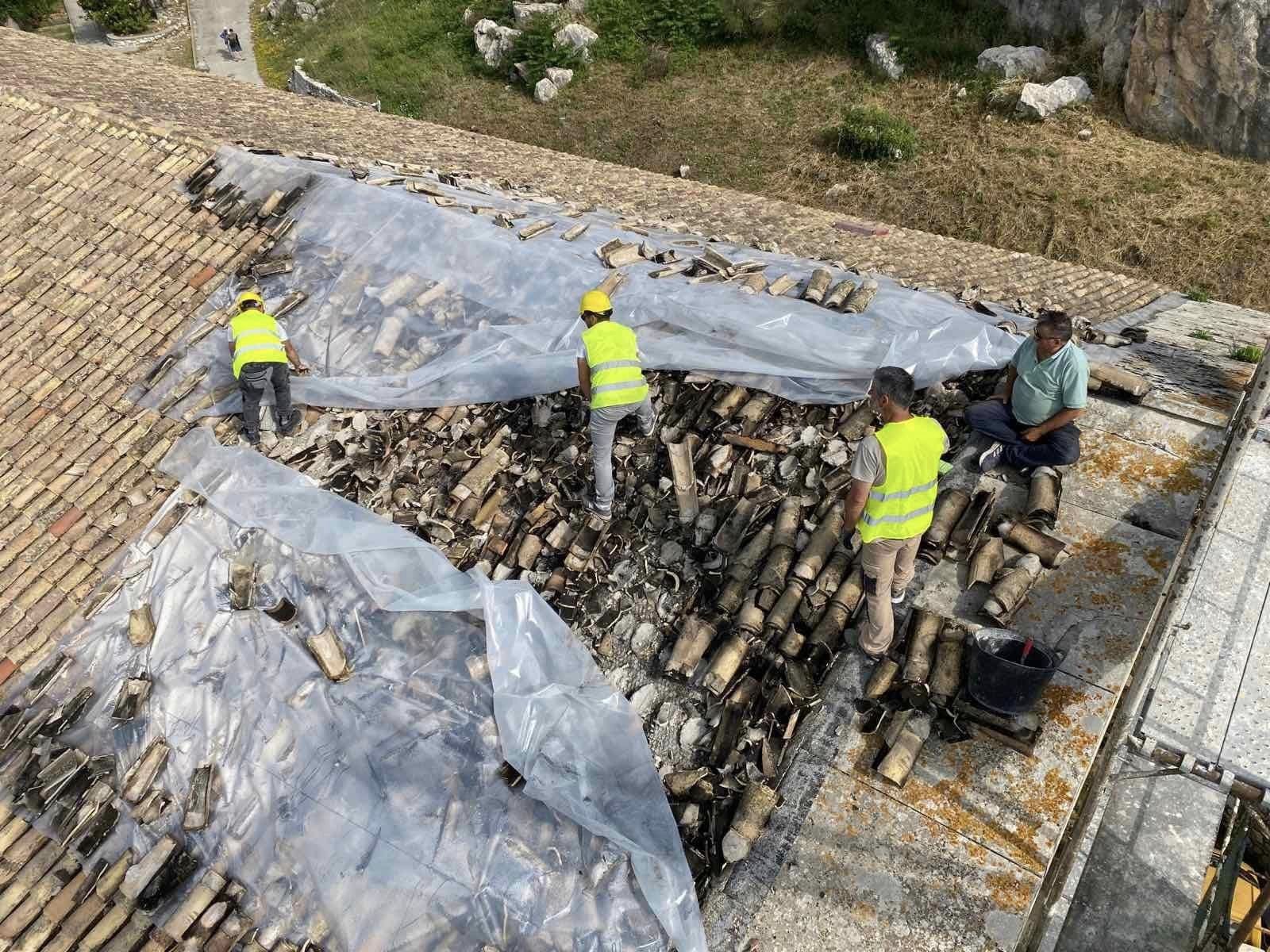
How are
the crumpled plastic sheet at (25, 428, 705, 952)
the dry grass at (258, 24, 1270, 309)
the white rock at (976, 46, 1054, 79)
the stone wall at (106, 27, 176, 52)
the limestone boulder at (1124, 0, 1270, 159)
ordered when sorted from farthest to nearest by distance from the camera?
the stone wall at (106, 27, 176, 52) < the white rock at (976, 46, 1054, 79) < the limestone boulder at (1124, 0, 1270, 159) < the dry grass at (258, 24, 1270, 309) < the crumpled plastic sheet at (25, 428, 705, 952)

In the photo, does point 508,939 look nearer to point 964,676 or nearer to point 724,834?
point 724,834

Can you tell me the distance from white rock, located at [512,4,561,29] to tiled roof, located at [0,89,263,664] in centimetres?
1820

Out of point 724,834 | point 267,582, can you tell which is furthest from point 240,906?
point 724,834

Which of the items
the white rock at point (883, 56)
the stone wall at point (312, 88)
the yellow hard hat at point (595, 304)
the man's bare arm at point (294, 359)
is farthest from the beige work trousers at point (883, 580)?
the stone wall at point (312, 88)

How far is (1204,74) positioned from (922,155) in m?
5.56

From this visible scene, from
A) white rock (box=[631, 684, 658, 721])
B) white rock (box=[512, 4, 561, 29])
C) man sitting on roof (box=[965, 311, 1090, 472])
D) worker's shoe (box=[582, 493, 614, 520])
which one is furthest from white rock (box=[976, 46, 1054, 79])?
white rock (box=[631, 684, 658, 721])

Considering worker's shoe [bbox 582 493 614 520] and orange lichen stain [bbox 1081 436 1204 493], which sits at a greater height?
orange lichen stain [bbox 1081 436 1204 493]

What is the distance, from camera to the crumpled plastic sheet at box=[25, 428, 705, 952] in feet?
14.7

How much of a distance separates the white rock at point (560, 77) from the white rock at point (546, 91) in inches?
A: 5.0

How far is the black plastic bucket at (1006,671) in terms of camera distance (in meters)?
4.33

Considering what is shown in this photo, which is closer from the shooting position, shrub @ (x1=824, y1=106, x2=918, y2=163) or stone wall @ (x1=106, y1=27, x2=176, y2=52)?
shrub @ (x1=824, y1=106, x2=918, y2=163)

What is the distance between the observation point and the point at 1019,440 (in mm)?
5871

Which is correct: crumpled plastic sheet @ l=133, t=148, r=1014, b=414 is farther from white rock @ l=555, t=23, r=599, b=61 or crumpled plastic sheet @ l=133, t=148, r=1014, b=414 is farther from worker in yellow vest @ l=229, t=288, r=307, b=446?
white rock @ l=555, t=23, r=599, b=61

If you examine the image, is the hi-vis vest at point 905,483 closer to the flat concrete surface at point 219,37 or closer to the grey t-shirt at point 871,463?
the grey t-shirt at point 871,463
